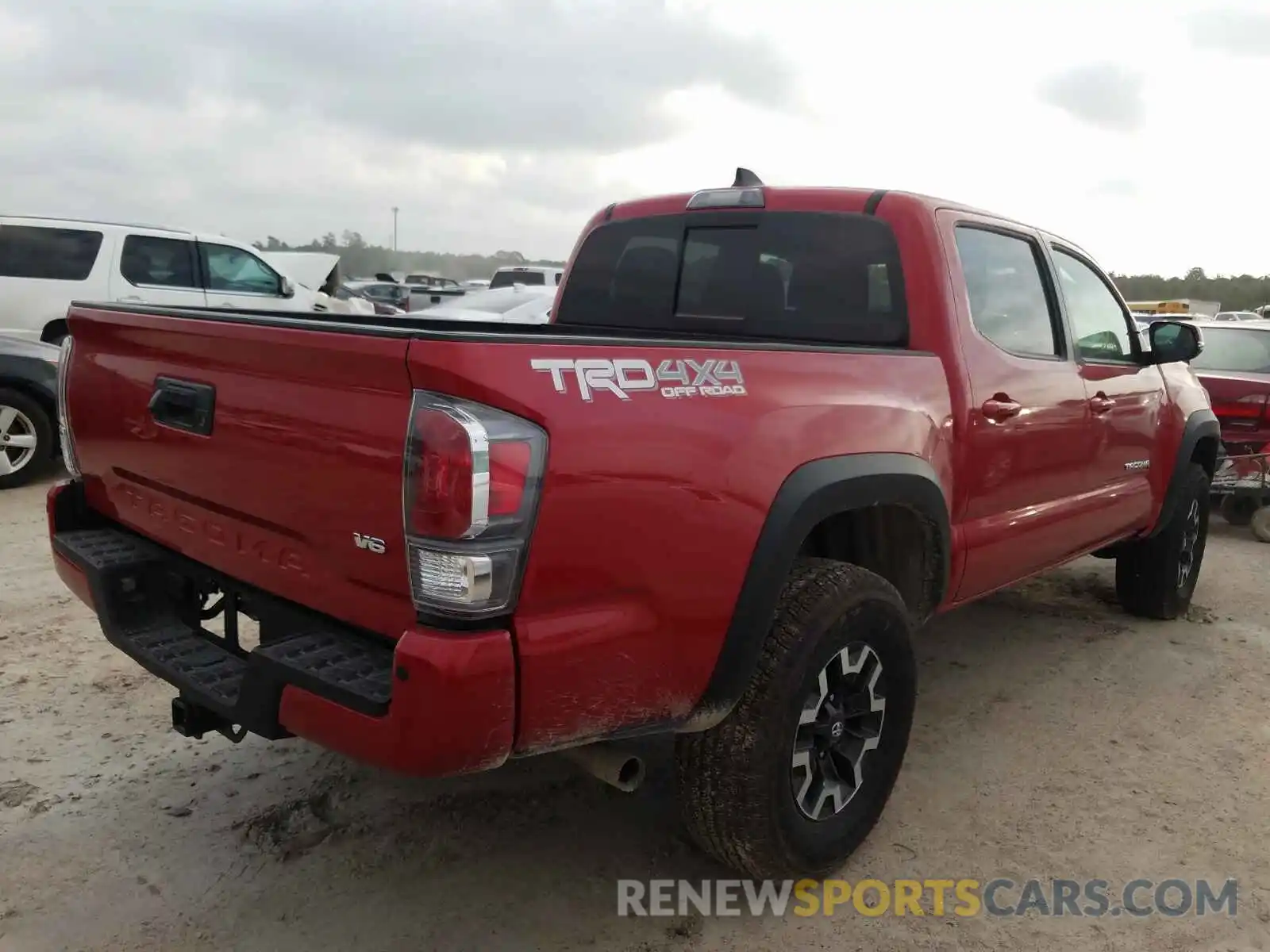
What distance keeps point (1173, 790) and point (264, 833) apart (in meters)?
2.99

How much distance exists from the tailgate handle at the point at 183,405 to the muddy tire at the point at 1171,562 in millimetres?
4425

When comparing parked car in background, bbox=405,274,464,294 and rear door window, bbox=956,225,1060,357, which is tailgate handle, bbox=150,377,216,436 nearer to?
rear door window, bbox=956,225,1060,357

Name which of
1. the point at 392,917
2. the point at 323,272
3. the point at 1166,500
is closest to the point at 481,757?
the point at 392,917

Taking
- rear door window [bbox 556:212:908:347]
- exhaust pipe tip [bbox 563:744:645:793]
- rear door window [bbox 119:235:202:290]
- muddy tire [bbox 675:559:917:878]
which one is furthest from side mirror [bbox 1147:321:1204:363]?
rear door window [bbox 119:235:202:290]

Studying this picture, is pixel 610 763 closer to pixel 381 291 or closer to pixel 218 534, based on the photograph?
pixel 218 534

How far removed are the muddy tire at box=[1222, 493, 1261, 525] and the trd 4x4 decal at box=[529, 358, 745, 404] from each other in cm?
700

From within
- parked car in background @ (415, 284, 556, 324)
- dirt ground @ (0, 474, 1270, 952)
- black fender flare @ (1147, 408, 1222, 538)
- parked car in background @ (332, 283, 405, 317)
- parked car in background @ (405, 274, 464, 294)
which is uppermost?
parked car in background @ (405, 274, 464, 294)

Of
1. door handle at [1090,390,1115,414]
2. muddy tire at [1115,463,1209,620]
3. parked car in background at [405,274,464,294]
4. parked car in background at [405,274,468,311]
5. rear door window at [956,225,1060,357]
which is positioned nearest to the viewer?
rear door window at [956,225,1060,357]

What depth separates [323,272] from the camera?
61.2ft

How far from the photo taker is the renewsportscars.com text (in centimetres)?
263

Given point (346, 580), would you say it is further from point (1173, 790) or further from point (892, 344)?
point (1173, 790)

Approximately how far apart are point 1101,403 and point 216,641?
3.42 m

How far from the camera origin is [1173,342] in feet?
14.3

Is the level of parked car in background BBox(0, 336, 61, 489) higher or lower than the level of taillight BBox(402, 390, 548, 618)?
lower
